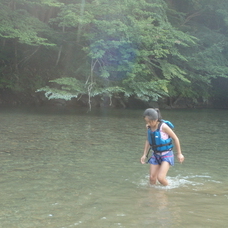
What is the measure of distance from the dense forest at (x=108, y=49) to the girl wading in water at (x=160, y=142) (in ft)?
41.2

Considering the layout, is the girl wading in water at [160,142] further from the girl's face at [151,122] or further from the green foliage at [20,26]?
the green foliage at [20,26]

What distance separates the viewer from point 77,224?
391cm

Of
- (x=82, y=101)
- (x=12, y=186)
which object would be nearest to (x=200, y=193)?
(x=12, y=186)

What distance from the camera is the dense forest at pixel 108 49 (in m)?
18.7

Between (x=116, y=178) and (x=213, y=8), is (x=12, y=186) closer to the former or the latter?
(x=116, y=178)

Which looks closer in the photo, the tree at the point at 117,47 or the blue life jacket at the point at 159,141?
the blue life jacket at the point at 159,141

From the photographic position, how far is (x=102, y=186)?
18.2 ft

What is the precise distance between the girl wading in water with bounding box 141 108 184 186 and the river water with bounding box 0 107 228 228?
0.25 m

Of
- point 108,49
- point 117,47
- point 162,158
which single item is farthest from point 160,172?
point 108,49

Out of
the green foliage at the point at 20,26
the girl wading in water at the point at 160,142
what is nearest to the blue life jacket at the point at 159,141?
the girl wading in water at the point at 160,142

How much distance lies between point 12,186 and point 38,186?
382mm

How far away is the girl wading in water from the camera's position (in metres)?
5.48

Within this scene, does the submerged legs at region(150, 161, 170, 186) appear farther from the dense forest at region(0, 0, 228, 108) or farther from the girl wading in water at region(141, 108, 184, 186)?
the dense forest at region(0, 0, 228, 108)

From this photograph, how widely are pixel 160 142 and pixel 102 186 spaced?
1.14 meters
